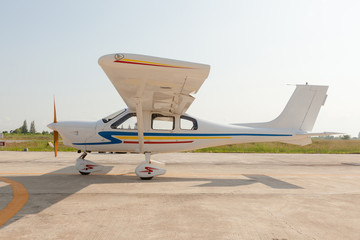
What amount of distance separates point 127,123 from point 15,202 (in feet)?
12.0

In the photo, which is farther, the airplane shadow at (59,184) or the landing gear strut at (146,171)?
the landing gear strut at (146,171)

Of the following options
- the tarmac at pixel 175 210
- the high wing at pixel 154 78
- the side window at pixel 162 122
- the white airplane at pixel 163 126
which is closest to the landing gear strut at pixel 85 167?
the white airplane at pixel 163 126

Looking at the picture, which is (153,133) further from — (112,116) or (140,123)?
(112,116)

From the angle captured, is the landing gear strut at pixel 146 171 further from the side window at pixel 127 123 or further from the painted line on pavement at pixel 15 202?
the painted line on pavement at pixel 15 202

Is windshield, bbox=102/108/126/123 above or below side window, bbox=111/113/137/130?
above

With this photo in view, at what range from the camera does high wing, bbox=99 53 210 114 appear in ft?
14.2

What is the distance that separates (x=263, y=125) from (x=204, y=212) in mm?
5348

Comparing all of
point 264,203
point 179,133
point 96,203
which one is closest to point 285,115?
point 179,133

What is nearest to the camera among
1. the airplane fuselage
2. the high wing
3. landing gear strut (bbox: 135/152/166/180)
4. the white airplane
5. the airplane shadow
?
the airplane shadow

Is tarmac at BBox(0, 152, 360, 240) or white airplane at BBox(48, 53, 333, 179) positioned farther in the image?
white airplane at BBox(48, 53, 333, 179)

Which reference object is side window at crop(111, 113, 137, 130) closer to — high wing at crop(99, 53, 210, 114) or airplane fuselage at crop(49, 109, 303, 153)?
airplane fuselage at crop(49, 109, 303, 153)

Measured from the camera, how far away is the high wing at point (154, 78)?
4.33 m

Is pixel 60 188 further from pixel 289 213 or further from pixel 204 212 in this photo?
pixel 289 213

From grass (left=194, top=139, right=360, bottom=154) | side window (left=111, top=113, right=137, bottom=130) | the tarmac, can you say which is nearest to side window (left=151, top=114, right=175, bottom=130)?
side window (left=111, top=113, right=137, bottom=130)
